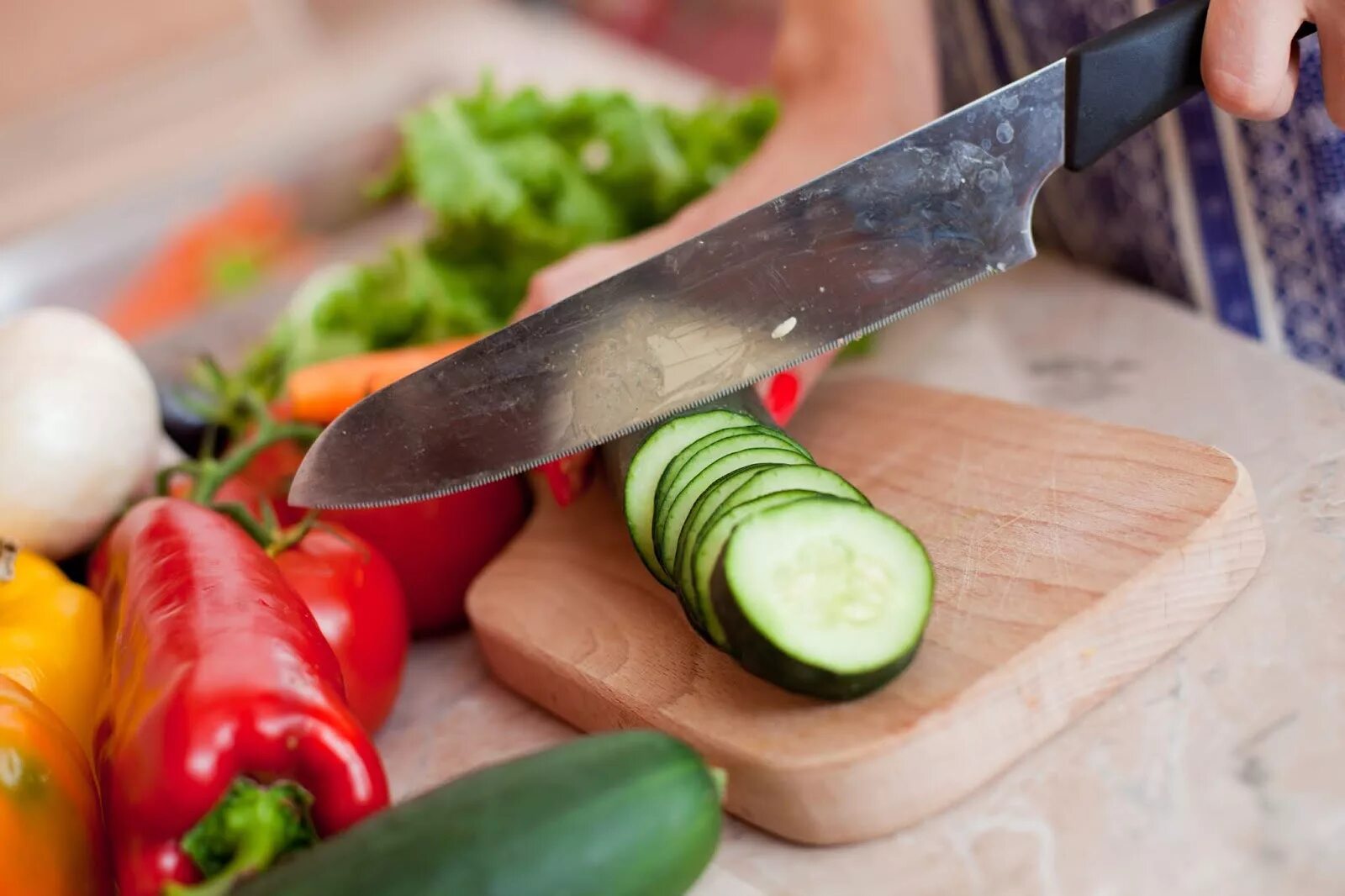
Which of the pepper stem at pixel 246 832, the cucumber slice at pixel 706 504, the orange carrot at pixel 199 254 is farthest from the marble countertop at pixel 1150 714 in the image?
the orange carrot at pixel 199 254

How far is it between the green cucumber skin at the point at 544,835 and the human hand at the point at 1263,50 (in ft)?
2.88

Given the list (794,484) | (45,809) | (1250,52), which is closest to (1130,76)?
(1250,52)

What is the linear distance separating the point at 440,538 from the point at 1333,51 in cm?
113

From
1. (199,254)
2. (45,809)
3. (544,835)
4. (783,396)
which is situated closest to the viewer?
(544,835)

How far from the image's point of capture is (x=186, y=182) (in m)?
3.25

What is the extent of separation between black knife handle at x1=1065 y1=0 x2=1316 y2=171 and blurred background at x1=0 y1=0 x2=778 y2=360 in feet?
5.81

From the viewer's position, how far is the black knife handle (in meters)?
1.32

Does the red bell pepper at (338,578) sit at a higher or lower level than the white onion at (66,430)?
lower

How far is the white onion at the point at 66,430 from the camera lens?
4.80ft

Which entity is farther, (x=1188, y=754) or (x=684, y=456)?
(x=684, y=456)

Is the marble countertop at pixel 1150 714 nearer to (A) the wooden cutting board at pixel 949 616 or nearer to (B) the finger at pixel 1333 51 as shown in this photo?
(A) the wooden cutting board at pixel 949 616

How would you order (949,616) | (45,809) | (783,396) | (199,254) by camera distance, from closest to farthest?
1. (45,809)
2. (949,616)
3. (783,396)
4. (199,254)

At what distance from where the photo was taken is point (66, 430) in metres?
1.49

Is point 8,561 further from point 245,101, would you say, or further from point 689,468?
point 245,101
